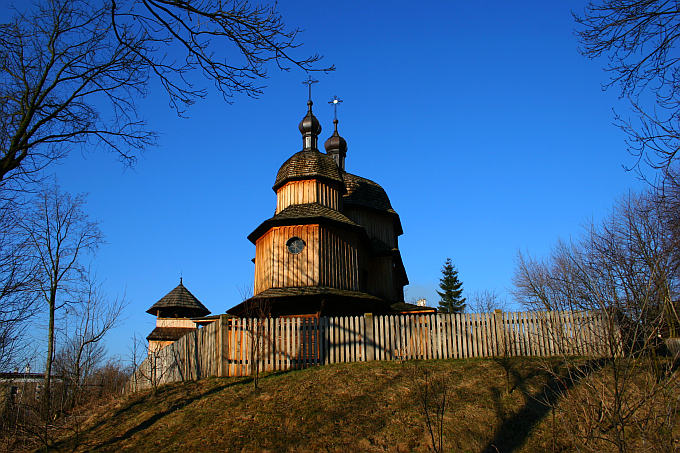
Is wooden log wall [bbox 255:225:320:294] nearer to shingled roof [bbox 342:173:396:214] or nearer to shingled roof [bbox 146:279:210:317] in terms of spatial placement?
shingled roof [bbox 342:173:396:214]

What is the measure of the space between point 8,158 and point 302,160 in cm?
1803

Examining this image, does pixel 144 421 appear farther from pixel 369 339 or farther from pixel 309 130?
pixel 309 130

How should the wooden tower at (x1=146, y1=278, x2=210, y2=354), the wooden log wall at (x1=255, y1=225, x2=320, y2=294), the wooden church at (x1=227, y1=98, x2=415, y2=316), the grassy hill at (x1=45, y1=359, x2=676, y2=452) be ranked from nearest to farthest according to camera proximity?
the grassy hill at (x1=45, y1=359, x2=676, y2=452) < the wooden church at (x1=227, y1=98, x2=415, y2=316) < the wooden log wall at (x1=255, y1=225, x2=320, y2=294) < the wooden tower at (x1=146, y1=278, x2=210, y2=354)

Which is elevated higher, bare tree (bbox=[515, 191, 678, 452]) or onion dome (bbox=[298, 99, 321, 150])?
onion dome (bbox=[298, 99, 321, 150])

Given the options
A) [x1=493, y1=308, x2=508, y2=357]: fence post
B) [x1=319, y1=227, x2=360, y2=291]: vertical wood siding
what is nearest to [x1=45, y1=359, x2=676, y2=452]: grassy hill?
[x1=493, y1=308, x2=508, y2=357]: fence post

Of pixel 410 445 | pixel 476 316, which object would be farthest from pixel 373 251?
pixel 410 445

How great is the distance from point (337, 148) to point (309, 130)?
6.77 m

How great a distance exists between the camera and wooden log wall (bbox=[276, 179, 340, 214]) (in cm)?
2434

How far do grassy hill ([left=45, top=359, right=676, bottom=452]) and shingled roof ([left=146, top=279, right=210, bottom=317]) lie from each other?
2447 cm

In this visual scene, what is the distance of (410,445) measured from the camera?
9.52 meters

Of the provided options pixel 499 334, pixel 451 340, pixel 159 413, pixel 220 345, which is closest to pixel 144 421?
pixel 159 413

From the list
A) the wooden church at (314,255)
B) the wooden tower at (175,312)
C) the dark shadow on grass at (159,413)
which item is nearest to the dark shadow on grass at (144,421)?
the dark shadow on grass at (159,413)

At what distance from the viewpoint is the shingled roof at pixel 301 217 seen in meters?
21.9

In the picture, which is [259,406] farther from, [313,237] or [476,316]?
[313,237]
